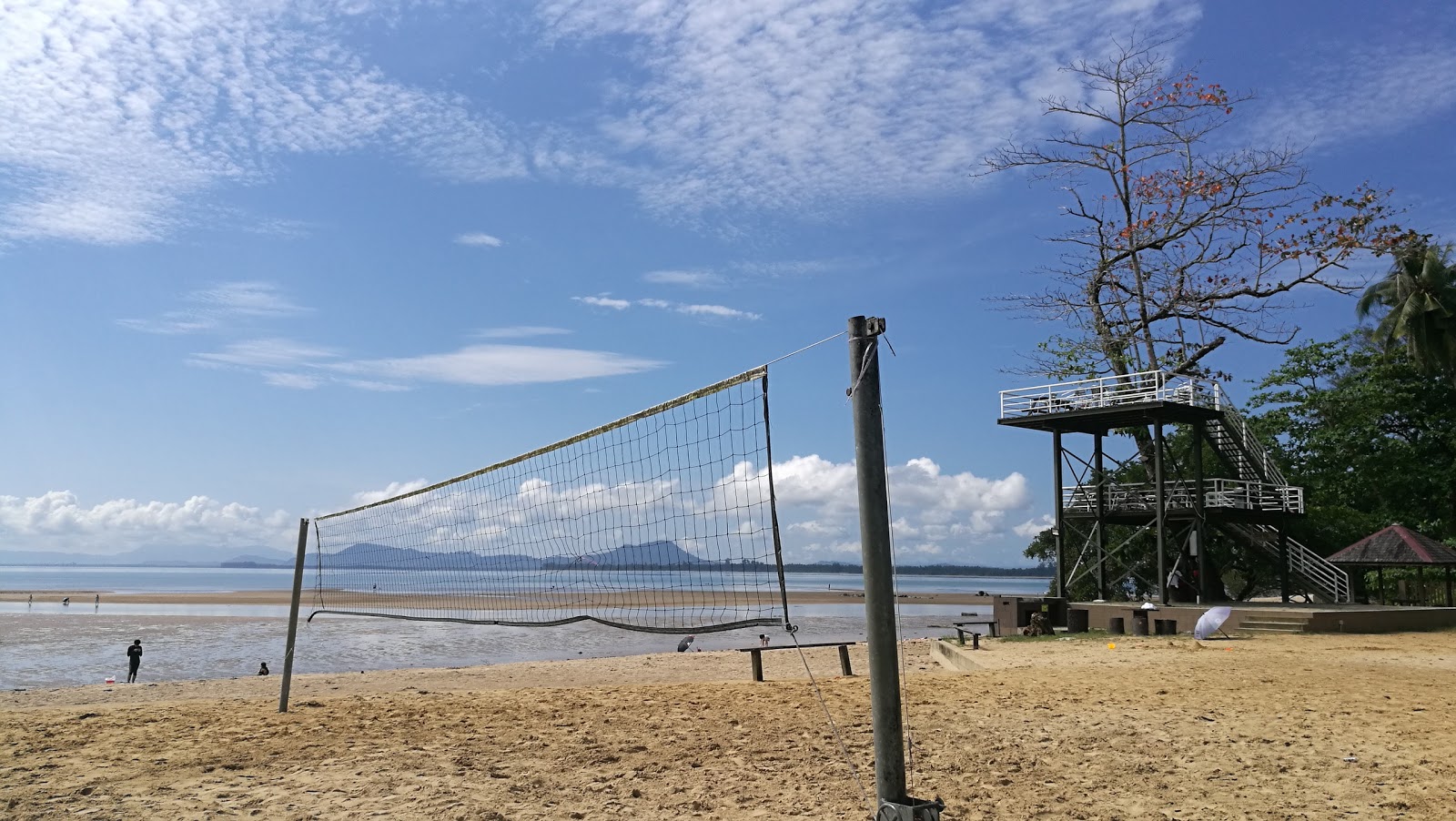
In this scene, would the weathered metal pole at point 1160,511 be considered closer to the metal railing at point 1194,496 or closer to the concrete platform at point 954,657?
the metal railing at point 1194,496

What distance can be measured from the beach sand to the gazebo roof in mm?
11671

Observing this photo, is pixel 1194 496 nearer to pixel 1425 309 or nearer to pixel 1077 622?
pixel 1077 622

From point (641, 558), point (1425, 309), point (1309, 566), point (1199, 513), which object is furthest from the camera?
point (1425, 309)

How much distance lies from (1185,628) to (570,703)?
43.0 feet

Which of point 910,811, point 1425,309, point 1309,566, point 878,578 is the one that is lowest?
point 910,811

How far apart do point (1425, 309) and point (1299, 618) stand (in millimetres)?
17112

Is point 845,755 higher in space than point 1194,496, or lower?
lower

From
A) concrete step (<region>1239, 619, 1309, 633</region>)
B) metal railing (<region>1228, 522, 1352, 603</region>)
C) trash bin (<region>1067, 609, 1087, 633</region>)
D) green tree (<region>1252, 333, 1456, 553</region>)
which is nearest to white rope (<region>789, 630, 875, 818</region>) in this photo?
trash bin (<region>1067, 609, 1087, 633</region>)

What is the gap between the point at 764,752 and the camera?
6.81m

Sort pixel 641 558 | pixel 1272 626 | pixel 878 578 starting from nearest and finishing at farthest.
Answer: pixel 878 578
pixel 641 558
pixel 1272 626

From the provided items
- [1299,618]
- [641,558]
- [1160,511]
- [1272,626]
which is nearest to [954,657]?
[1272,626]

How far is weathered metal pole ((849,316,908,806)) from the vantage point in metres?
4.01

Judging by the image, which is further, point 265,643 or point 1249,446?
point 265,643

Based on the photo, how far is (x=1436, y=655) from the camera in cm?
1307
